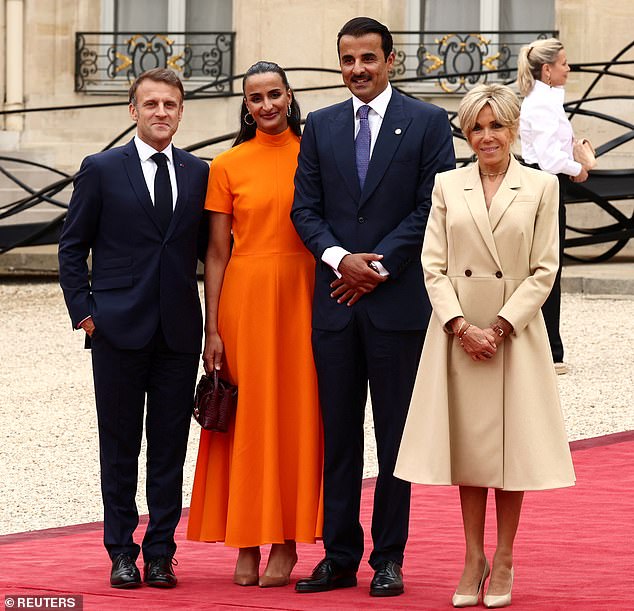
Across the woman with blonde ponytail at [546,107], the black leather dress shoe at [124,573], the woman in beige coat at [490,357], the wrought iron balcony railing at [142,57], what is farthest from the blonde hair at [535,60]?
the wrought iron balcony railing at [142,57]

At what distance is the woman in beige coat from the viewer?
4.86m

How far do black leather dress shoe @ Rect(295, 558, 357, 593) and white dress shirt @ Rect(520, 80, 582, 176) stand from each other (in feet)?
14.6

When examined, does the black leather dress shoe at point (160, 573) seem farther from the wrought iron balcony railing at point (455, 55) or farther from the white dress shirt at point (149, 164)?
the wrought iron balcony railing at point (455, 55)

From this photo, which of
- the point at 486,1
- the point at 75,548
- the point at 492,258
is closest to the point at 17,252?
the point at 486,1

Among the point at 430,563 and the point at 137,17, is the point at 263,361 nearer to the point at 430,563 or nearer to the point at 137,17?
the point at 430,563

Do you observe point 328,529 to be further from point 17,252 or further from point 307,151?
point 17,252

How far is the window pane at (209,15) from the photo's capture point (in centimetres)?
1878

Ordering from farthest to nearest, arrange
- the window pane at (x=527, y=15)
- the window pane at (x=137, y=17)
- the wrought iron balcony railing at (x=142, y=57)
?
the window pane at (x=137, y=17) < the wrought iron balcony railing at (x=142, y=57) < the window pane at (x=527, y=15)

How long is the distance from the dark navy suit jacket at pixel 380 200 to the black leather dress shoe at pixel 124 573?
992 mm

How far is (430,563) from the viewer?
554cm

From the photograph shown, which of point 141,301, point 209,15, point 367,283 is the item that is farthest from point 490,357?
point 209,15

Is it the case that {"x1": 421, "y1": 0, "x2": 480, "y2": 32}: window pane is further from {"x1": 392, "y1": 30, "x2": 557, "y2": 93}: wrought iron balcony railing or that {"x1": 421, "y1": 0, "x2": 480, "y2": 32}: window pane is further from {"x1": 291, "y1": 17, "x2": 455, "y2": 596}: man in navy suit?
{"x1": 291, "y1": 17, "x2": 455, "y2": 596}: man in navy suit

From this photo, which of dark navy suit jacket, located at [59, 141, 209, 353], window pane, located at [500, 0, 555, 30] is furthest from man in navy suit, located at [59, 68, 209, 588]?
window pane, located at [500, 0, 555, 30]

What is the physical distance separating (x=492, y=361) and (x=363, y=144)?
89cm
